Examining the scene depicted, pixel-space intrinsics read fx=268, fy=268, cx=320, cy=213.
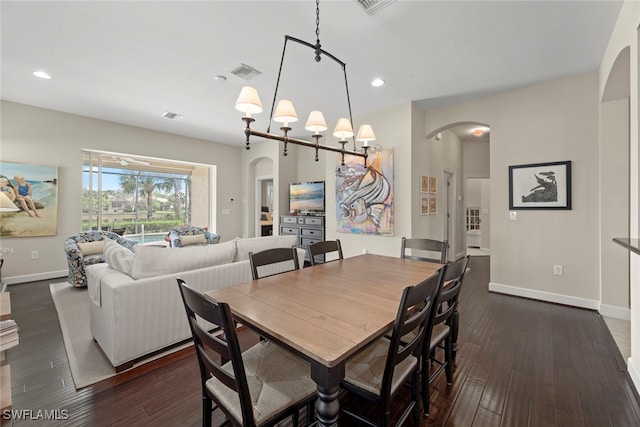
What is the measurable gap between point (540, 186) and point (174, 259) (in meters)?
4.46

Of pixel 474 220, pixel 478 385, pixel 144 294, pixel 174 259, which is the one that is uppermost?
pixel 474 220

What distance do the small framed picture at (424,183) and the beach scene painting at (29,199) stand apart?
6.20 meters

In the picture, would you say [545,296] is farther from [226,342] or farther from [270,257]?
[226,342]

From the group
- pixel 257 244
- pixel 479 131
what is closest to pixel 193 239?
pixel 257 244

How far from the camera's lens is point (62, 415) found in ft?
5.35

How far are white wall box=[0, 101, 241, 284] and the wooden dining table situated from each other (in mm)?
4975

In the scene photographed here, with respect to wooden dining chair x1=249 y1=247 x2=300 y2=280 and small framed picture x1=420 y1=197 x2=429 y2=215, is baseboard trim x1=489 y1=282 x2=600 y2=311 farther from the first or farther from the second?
wooden dining chair x1=249 y1=247 x2=300 y2=280

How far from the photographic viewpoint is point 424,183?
179 inches

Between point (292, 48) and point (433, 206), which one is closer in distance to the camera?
point (292, 48)

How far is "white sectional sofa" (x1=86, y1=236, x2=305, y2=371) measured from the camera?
6.71ft

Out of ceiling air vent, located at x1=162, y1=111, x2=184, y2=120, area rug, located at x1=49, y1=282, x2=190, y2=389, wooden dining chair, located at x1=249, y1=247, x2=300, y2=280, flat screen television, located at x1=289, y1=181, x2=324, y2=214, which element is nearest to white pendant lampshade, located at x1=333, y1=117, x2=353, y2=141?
wooden dining chair, located at x1=249, y1=247, x2=300, y2=280

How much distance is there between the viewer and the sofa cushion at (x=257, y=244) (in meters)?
→ 2.87

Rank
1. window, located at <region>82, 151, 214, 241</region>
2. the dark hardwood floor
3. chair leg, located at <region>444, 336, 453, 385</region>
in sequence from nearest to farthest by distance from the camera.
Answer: the dark hardwood floor, chair leg, located at <region>444, 336, 453, 385</region>, window, located at <region>82, 151, 214, 241</region>

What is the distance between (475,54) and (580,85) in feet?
5.34
